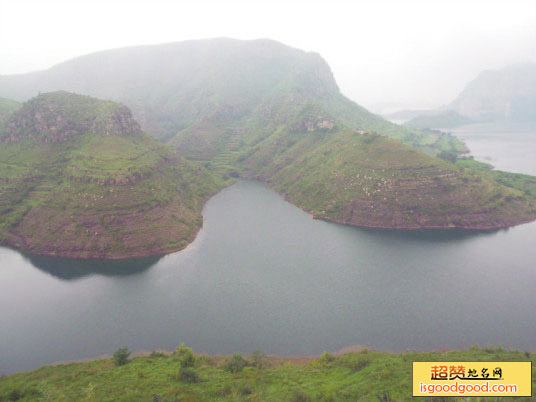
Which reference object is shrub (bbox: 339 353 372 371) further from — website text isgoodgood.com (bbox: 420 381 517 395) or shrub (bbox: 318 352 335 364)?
website text isgoodgood.com (bbox: 420 381 517 395)

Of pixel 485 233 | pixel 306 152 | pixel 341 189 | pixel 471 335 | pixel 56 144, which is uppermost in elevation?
pixel 306 152

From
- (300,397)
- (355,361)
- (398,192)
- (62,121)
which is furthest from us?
(62,121)

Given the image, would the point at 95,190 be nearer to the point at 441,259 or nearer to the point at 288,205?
the point at 288,205

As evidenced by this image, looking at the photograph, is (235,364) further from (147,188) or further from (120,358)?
(147,188)

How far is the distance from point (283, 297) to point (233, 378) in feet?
86.4

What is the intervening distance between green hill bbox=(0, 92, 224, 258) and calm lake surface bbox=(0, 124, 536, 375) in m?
7.25

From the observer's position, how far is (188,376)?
42156 mm

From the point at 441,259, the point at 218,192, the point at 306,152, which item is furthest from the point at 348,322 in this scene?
the point at 306,152

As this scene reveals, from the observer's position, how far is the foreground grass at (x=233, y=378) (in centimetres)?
3678

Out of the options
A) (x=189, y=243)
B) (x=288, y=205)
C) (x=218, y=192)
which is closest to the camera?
(x=189, y=243)

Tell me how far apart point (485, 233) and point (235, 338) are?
92.1m

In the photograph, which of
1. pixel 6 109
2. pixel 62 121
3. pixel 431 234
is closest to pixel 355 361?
pixel 431 234

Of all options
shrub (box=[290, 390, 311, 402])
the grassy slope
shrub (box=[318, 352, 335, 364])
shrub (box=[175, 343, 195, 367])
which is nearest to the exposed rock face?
the grassy slope

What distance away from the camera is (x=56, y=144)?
416ft
